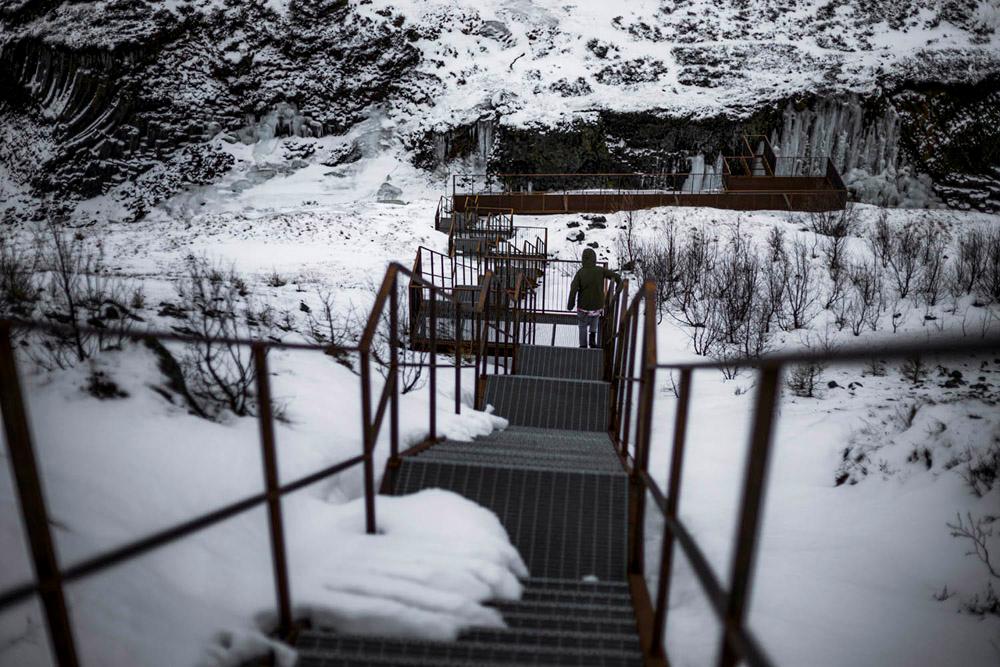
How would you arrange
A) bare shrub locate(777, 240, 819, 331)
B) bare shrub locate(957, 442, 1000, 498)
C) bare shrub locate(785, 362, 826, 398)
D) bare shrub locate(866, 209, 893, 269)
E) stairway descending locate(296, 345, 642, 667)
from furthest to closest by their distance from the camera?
bare shrub locate(866, 209, 893, 269), bare shrub locate(777, 240, 819, 331), bare shrub locate(785, 362, 826, 398), bare shrub locate(957, 442, 1000, 498), stairway descending locate(296, 345, 642, 667)

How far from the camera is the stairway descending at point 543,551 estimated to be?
2039 mm

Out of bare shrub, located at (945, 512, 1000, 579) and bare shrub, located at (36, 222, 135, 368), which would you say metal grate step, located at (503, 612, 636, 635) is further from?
bare shrub, located at (36, 222, 135, 368)

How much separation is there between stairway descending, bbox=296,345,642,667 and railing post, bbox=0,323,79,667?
0.93 metres

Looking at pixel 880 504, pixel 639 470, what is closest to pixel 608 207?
pixel 880 504

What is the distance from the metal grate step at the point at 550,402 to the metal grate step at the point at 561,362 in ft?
3.86

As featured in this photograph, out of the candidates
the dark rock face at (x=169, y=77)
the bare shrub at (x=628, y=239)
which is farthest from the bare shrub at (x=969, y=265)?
the dark rock face at (x=169, y=77)

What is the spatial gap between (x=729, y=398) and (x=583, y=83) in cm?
1952

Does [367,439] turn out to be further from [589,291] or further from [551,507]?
[589,291]

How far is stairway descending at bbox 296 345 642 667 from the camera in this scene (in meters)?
2.04

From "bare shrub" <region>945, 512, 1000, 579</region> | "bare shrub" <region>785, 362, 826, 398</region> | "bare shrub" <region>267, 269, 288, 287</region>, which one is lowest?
"bare shrub" <region>785, 362, 826, 398</region>

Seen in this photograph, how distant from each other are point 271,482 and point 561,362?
20.7ft

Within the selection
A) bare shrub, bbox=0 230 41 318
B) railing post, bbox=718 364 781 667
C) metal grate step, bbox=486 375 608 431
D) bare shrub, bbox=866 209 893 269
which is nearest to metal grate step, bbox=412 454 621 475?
railing post, bbox=718 364 781 667

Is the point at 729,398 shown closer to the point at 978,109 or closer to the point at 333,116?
the point at 978,109

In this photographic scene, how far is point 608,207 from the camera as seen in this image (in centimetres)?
1902
